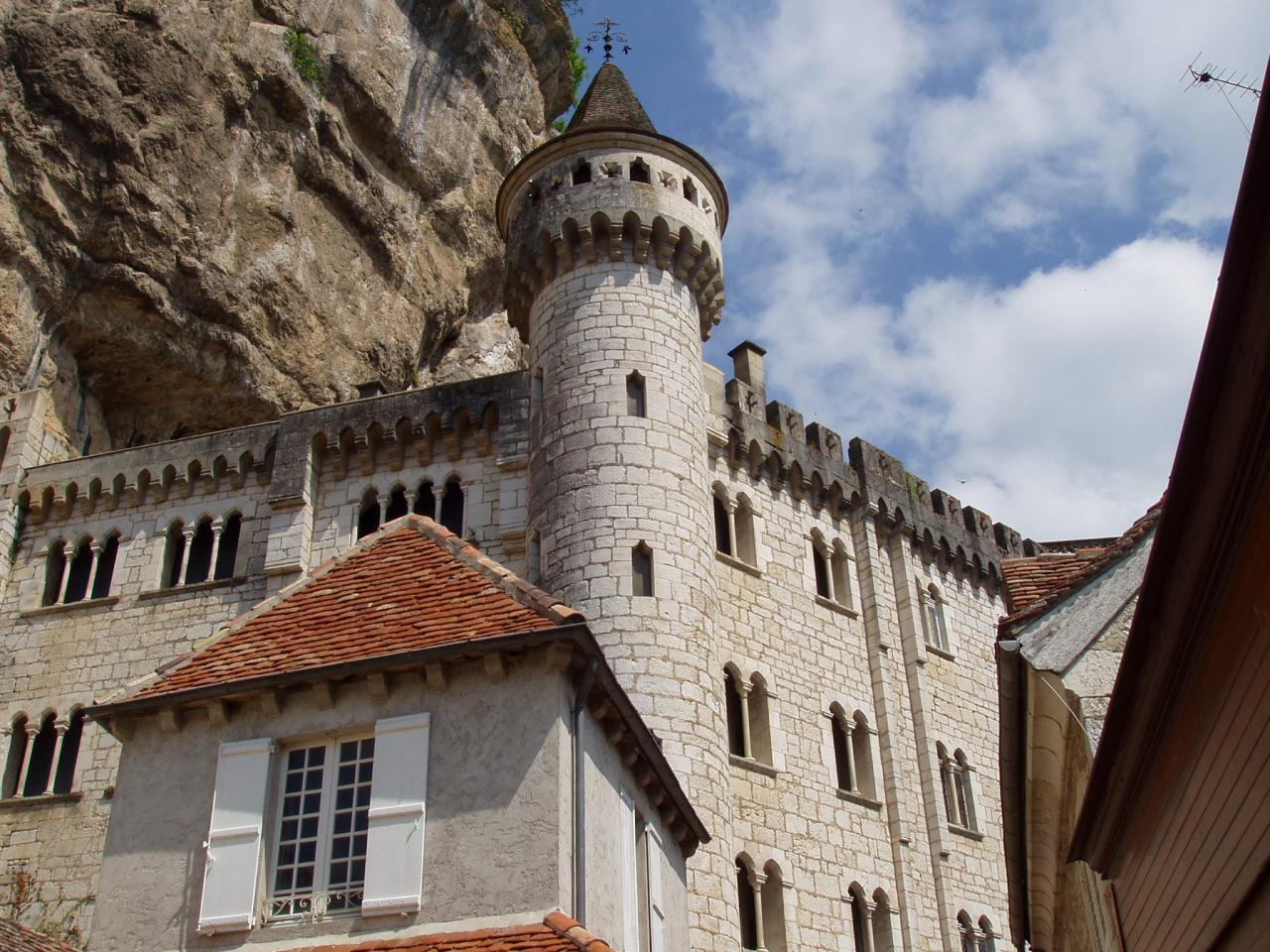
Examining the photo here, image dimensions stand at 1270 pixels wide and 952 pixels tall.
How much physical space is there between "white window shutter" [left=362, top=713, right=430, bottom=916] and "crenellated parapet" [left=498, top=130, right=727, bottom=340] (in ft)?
48.3

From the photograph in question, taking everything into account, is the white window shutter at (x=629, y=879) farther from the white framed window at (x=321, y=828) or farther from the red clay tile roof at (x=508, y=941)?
the white framed window at (x=321, y=828)

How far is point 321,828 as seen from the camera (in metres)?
11.1

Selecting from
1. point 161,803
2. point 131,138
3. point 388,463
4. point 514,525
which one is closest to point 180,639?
point 388,463

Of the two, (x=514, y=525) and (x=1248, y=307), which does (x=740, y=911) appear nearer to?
(x=514, y=525)

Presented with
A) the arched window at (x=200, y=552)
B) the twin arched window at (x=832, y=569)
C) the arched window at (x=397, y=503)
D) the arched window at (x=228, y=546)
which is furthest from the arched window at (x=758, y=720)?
the arched window at (x=200, y=552)

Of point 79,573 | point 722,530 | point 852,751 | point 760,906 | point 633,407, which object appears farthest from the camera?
point 79,573

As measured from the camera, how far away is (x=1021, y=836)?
14727 millimetres

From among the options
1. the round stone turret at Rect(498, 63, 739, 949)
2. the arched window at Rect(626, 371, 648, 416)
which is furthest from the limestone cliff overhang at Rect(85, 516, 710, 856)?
the arched window at Rect(626, 371, 648, 416)

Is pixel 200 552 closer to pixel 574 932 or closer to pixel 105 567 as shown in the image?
pixel 105 567

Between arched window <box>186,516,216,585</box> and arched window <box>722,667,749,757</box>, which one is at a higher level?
arched window <box>186,516,216,585</box>

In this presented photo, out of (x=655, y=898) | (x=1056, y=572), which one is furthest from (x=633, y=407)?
(x=655, y=898)

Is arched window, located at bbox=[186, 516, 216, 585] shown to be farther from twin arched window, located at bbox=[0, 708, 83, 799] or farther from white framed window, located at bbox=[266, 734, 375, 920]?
white framed window, located at bbox=[266, 734, 375, 920]

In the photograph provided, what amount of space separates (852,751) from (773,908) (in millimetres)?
4247

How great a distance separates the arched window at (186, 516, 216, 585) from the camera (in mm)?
25922
